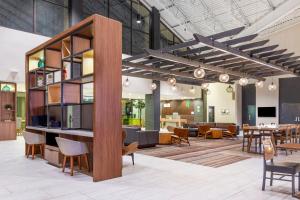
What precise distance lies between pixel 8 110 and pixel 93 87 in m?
8.09

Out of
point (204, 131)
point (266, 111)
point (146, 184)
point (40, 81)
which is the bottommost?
point (146, 184)

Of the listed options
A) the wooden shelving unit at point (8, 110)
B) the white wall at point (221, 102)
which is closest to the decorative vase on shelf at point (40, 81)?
the wooden shelving unit at point (8, 110)

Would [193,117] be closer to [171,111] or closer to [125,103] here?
[171,111]

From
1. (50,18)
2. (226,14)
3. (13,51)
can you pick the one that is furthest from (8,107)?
(226,14)

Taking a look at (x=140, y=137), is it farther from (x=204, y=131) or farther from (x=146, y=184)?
(x=204, y=131)

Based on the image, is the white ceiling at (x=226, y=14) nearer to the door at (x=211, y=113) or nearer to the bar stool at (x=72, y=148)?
the door at (x=211, y=113)

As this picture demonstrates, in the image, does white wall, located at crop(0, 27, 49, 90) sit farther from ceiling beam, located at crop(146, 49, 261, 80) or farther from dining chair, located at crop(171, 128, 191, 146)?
dining chair, located at crop(171, 128, 191, 146)

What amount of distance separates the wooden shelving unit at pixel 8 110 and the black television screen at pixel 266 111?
43.1ft

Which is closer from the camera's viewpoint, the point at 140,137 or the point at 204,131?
the point at 140,137

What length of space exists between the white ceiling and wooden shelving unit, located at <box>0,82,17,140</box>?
28.2ft

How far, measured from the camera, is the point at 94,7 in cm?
1325

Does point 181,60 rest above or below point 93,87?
above

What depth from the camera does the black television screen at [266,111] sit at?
14913 millimetres

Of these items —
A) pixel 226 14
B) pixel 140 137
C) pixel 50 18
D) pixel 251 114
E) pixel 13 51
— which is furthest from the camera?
pixel 251 114
